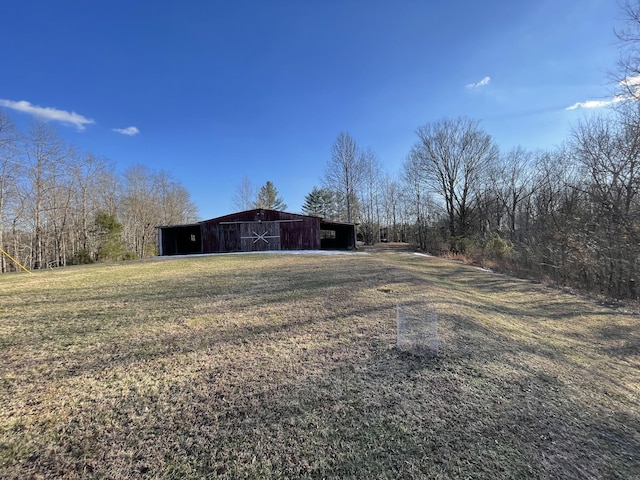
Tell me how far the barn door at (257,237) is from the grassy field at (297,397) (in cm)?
1547

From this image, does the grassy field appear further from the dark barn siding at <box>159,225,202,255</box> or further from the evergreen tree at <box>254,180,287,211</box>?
the evergreen tree at <box>254,180,287,211</box>

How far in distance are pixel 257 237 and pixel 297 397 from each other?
18.8m

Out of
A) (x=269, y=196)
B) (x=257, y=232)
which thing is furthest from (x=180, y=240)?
(x=269, y=196)

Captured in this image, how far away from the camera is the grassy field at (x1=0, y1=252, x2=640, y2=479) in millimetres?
1877

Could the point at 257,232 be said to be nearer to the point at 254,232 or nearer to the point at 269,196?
the point at 254,232

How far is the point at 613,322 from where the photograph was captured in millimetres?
7168

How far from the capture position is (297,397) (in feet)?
8.31

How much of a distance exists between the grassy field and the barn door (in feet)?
50.8

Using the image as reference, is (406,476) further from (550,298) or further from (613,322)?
(550,298)

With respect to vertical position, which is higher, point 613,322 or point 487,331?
point 487,331

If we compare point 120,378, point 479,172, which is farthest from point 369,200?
point 120,378

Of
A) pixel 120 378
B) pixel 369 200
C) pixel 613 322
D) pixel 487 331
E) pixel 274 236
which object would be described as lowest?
pixel 613 322

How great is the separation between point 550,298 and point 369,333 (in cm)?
880

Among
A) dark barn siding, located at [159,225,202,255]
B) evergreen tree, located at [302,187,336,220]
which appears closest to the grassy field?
dark barn siding, located at [159,225,202,255]
